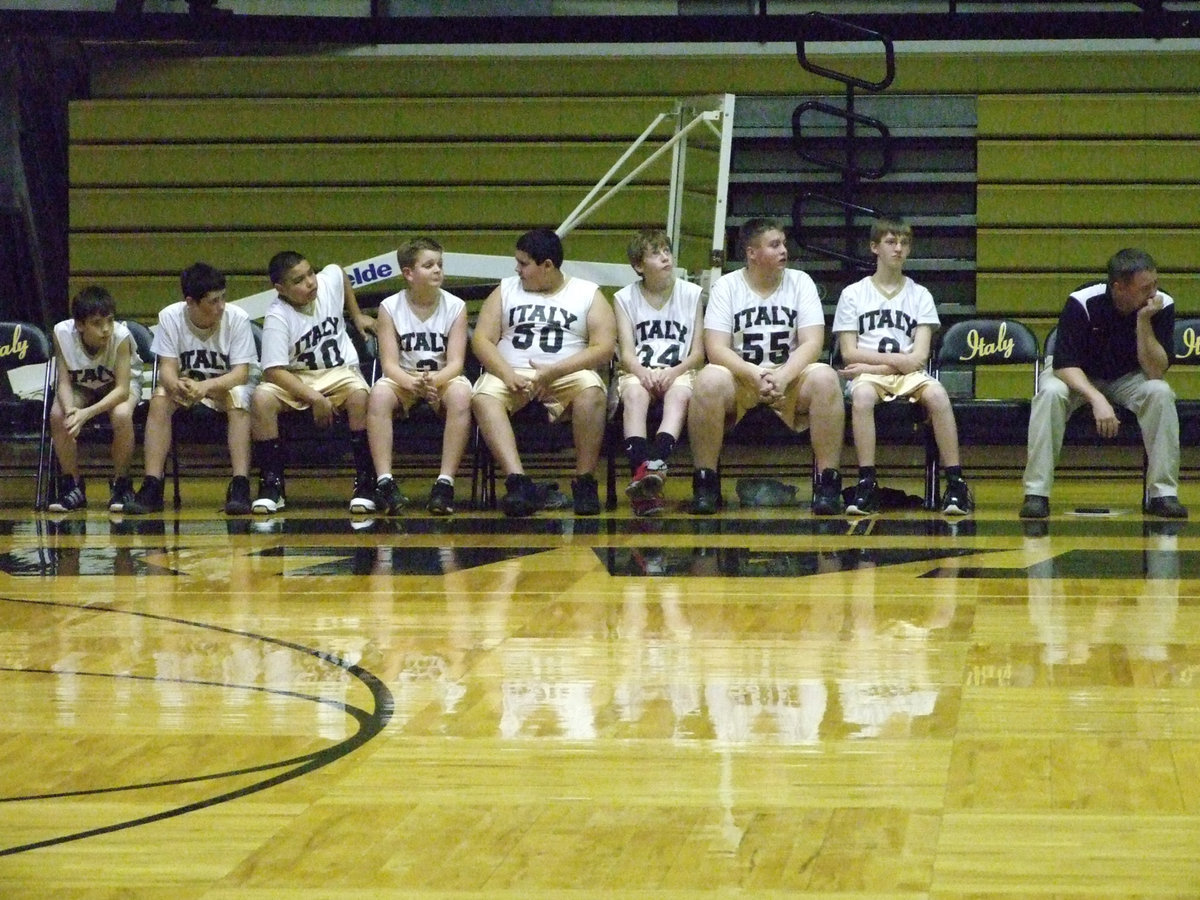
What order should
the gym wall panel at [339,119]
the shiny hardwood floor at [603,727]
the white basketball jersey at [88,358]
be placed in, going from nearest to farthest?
1. the shiny hardwood floor at [603,727]
2. the white basketball jersey at [88,358]
3. the gym wall panel at [339,119]

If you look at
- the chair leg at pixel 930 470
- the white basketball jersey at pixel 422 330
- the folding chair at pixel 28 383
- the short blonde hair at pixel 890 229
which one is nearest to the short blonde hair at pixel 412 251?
the white basketball jersey at pixel 422 330

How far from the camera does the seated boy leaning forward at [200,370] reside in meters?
6.30

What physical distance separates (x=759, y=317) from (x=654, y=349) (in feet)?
1.31

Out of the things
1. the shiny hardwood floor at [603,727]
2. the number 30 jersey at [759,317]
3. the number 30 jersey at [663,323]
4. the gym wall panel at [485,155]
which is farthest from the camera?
the gym wall panel at [485,155]

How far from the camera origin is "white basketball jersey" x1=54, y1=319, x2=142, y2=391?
6578 millimetres

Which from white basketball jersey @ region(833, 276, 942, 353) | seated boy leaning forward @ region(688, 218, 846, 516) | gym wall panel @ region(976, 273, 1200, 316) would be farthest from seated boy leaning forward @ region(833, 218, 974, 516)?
gym wall panel @ region(976, 273, 1200, 316)

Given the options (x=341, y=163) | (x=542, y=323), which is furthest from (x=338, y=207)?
(x=542, y=323)

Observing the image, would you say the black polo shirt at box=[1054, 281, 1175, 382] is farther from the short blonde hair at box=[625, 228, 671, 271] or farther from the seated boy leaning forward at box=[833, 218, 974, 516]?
the short blonde hair at box=[625, 228, 671, 271]

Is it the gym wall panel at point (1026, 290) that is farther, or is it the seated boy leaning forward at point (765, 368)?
the gym wall panel at point (1026, 290)

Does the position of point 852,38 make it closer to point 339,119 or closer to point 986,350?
point 986,350

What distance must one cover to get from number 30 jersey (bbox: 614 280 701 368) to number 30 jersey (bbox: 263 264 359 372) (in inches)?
41.9

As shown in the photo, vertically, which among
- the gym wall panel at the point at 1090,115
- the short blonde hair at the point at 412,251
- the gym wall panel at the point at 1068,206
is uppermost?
the gym wall panel at the point at 1090,115

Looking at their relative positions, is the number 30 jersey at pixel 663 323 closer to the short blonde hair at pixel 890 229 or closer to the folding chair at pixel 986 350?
the short blonde hair at pixel 890 229

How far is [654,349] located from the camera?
627cm
